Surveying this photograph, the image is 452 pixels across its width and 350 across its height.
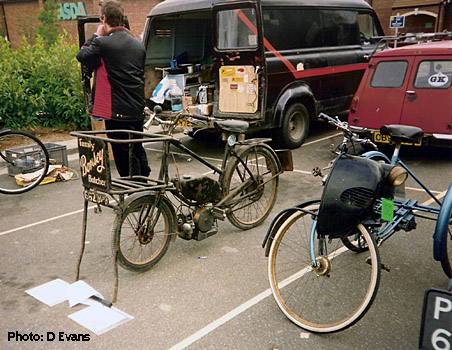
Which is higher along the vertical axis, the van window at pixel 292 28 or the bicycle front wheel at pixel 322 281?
the van window at pixel 292 28

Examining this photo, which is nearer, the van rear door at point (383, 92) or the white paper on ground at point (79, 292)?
the white paper on ground at point (79, 292)

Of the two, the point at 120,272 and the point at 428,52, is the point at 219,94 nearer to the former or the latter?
the point at 428,52

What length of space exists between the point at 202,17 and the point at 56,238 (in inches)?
259

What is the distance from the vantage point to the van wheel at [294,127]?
26.7 feet

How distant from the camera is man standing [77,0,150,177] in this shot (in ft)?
16.2

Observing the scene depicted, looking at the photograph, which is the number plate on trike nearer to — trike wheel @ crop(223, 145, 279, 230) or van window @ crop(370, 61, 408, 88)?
trike wheel @ crop(223, 145, 279, 230)

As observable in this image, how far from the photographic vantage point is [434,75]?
687 cm

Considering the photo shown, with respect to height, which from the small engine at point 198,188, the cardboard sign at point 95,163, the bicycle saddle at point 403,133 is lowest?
the small engine at point 198,188

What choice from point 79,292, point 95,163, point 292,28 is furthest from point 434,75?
point 79,292

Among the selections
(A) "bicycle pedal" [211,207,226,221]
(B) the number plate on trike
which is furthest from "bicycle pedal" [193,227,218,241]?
(B) the number plate on trike

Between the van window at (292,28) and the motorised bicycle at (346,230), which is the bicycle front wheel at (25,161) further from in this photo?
the motorised bicycle at (346,230)

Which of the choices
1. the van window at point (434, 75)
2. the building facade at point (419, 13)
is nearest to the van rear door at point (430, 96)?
the van window at point (434, 75)

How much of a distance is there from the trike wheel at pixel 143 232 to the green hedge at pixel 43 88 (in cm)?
587

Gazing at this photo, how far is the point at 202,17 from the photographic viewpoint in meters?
9.86
